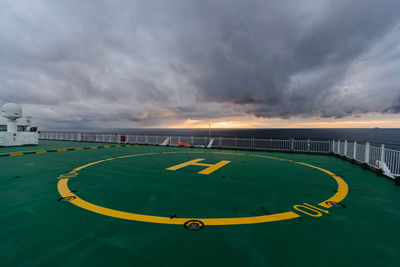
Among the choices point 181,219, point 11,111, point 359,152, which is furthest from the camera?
point 11,111

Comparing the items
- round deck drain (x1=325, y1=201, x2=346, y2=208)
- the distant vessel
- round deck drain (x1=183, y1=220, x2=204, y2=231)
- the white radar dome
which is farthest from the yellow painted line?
the white radar dome

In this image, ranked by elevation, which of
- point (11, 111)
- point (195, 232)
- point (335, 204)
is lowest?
point (195, 232)

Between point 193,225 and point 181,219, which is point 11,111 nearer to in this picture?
point 181,219

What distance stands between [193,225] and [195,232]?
23cm

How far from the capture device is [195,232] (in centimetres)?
317

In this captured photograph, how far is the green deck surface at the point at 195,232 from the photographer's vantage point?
2.57 metres

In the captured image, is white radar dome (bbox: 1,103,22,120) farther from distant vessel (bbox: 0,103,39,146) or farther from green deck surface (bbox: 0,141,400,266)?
green deck surface (bbox: 0,141,400,266)

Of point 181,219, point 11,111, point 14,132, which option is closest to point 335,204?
point 181,219

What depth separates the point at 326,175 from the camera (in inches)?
295

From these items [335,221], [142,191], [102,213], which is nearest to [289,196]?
[335,221]

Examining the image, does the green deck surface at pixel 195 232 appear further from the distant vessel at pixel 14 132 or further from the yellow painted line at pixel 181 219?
the distant vessel at pixel 14 132

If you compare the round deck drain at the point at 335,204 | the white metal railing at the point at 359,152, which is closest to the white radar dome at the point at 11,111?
the round deck drain at the point at 335,204

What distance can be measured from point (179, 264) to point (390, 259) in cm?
311

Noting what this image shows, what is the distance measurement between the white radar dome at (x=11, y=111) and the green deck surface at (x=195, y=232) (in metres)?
17.7
